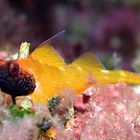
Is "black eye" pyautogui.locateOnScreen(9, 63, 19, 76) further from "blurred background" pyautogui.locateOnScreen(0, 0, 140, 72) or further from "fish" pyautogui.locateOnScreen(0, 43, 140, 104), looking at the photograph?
"blurred background" pyautogui.locateOnScreen(0, 0, 140, 72)

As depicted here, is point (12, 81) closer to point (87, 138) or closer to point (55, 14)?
point (87, 138)

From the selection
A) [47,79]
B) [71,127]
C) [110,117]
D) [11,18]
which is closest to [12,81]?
[47,79]

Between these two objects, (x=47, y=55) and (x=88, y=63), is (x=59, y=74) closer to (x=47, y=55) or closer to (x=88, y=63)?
(x=47, y=55)

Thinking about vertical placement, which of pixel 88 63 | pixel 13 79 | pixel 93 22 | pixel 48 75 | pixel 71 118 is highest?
pixel 93 22

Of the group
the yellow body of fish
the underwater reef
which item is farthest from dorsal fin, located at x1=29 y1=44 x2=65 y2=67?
the underwater reef

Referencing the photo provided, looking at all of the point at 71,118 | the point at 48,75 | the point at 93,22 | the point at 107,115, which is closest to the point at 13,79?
the point at 48,75

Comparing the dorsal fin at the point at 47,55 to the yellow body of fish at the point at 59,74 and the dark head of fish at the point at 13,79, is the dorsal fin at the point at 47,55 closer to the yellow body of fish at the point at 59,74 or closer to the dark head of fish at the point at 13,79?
the yellow body of fish at the point at 59,74

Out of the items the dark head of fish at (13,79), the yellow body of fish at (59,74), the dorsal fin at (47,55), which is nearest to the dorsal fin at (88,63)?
the yellow body of fish at (59,74)
